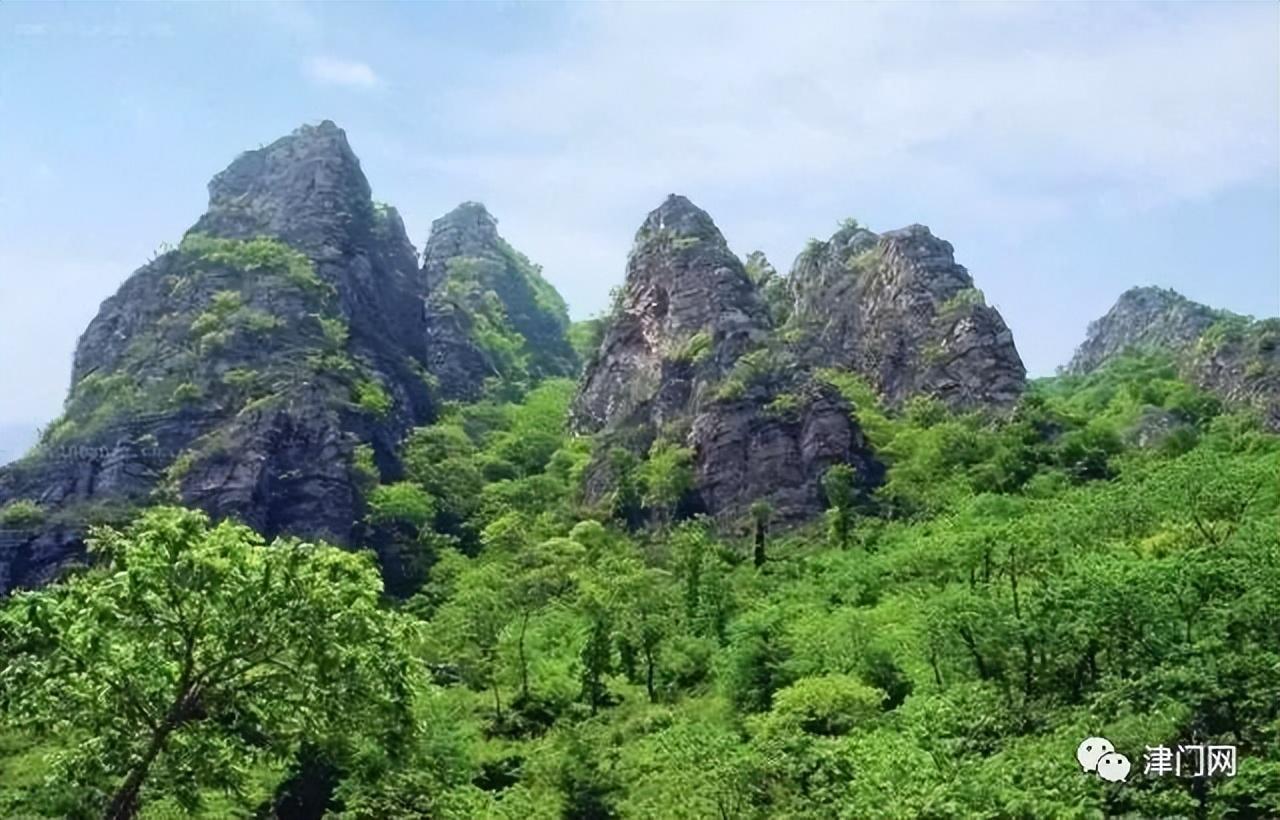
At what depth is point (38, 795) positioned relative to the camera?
30.6 meters

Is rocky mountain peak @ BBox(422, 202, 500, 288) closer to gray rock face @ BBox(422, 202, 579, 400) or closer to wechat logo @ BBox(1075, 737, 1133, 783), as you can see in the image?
gray rock face @ BBox(422, 202, 579, 400)

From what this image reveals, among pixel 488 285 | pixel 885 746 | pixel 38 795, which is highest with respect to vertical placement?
pixel 488 285

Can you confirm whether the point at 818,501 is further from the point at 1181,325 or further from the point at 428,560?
the point at 1181,325

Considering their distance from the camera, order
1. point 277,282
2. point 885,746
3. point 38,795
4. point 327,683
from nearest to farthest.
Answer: point 327,683
point 885,746
point 38,795
point 277,282

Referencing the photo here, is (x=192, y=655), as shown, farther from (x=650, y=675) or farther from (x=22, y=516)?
(x=22, y=516)

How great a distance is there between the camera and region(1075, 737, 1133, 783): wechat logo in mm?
22816

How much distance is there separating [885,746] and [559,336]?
9244 centimetres

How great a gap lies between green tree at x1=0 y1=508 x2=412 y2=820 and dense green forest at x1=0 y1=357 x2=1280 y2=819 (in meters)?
0.05

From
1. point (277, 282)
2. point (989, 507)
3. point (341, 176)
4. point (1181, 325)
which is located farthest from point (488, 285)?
point (989, 507)

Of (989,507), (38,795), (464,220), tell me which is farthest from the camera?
(464,220)

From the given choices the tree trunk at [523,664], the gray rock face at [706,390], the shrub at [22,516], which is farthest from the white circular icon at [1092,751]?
the shrub at [22,516]

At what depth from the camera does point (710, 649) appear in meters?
41.2

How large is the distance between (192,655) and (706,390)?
46.1 m

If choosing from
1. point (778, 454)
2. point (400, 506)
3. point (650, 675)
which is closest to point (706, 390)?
point (778, 454)
